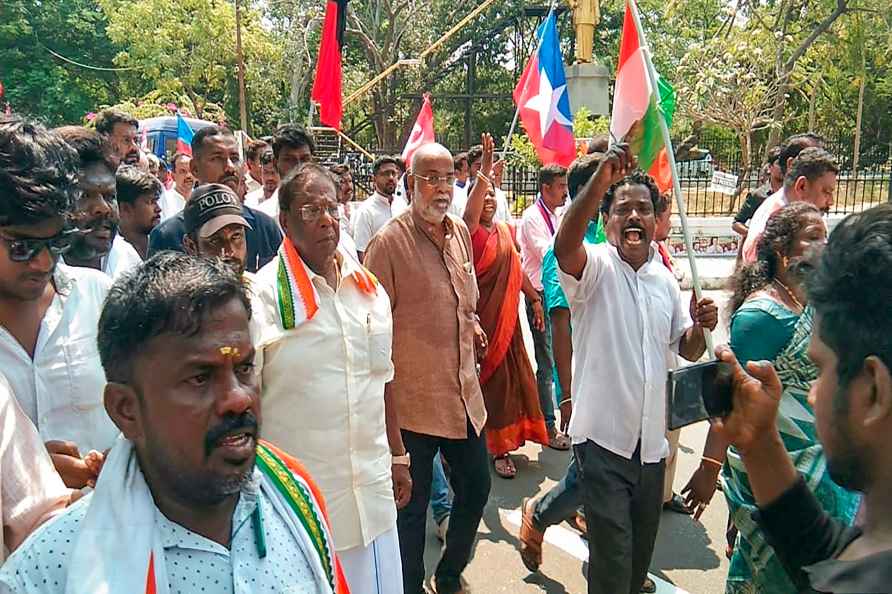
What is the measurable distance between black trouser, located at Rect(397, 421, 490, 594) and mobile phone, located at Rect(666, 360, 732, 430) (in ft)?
5.36

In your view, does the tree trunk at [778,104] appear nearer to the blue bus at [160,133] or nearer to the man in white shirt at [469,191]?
the man in white shirt at [469,191]

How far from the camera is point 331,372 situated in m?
2.50

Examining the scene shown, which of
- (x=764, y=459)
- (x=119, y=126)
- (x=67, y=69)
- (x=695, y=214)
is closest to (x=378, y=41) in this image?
(x=67, y=69)

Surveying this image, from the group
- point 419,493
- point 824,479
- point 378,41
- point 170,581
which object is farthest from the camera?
point 378,41

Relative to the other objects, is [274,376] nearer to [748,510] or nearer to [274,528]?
[274,528]

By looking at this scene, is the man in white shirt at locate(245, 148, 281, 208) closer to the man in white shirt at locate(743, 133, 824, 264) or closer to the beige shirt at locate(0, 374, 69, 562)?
the man in white shirt at locate(743, 133, 824, 264)

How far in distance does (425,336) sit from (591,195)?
101 centimetres

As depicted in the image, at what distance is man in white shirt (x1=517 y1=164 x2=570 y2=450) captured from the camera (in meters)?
5.52

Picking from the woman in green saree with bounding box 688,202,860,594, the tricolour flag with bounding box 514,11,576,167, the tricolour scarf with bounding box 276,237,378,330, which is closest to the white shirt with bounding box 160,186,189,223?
the tricolour flag with bounding box 514,11,576,167

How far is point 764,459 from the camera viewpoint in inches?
65.9

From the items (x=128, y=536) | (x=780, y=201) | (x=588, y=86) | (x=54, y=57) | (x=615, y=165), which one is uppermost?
(x=54, y=57)

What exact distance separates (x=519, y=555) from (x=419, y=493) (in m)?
0.95

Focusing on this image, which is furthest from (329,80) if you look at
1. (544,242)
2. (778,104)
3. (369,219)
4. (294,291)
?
(778,104)

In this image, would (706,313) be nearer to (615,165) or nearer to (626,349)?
(626,349)
